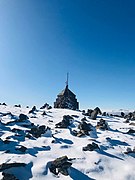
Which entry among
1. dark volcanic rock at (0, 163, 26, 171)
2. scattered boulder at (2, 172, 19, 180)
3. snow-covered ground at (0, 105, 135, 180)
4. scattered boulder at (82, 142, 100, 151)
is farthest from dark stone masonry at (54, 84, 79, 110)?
scattered boulder at (2, 172, 19, 180)

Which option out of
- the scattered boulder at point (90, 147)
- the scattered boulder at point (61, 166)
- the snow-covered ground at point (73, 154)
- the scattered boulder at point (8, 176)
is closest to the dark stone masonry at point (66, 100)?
the snow-covered ground at point (73, 154)

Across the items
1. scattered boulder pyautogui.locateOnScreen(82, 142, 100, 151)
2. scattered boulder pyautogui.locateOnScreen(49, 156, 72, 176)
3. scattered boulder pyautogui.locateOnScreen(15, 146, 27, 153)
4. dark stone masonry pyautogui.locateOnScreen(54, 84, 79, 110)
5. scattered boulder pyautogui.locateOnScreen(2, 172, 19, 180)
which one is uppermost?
dark stone masonry pyautogui.locateOnScreen(54, 84, 79, 110)

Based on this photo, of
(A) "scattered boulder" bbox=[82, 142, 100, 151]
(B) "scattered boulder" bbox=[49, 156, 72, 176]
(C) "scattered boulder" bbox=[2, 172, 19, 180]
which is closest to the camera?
(C) "scattered boulder" bbox=[2, 172, 19, 180]

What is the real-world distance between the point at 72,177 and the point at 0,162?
4.16 metres

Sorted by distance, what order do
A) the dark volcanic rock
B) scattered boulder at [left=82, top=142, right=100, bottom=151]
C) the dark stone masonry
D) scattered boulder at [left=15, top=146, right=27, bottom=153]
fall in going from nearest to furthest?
the dark volcanic rock < scattered boulder at [left=15, top=146, right=27, bottom=153] < scattered boulder at [left=82, top=142, right=100, bottom=151] < the dark stone masonry

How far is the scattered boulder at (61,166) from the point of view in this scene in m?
10.7

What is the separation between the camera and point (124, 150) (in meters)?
14.2

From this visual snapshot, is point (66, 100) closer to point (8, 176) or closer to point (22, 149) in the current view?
point (22, 149)

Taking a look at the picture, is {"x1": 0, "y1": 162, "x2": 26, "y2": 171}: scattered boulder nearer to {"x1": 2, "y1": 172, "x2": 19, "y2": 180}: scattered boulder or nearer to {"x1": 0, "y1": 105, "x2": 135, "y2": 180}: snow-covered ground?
{"x1": 0, "y1": 105, "x2": 135, "y2": 180}: snow-covered ground

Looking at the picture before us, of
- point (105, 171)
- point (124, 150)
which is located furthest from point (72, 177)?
point (124, 150)

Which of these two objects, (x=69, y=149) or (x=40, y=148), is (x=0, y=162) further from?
(x=69, y=149)

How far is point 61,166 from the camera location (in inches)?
434

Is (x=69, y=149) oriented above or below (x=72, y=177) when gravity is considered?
above

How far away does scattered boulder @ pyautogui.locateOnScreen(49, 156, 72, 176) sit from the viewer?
1073cm
